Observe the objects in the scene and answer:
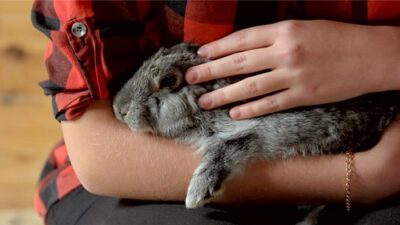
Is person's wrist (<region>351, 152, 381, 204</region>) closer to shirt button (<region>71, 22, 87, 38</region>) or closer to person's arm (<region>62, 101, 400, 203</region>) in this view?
person's arm (<region>62, 101, 400, 203</region>)

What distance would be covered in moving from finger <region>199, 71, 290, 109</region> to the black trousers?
171mm

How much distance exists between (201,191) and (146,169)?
0.12 metres

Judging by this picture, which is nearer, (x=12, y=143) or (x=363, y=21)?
(x=363, y=21)

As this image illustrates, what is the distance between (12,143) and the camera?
177 cm

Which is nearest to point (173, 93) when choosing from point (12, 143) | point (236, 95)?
point (236, 95)

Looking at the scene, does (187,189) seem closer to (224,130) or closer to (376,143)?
(224,130)

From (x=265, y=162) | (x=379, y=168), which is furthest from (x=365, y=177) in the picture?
(x=265, y=162)

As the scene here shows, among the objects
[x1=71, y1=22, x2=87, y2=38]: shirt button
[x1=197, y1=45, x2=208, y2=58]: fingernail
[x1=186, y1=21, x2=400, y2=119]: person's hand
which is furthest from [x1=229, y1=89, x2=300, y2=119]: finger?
[x1=71, y1=22, x2=87, y2=38]: shirt button

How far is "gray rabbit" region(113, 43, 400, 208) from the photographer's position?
0.91 m

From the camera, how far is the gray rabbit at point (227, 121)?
0.91 m

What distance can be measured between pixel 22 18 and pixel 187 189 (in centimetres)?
107

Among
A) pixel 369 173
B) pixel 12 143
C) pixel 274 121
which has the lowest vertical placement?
pixel 12 143

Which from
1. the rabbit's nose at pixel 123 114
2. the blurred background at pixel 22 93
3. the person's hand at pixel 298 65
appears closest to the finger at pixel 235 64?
the person's hand at pixel 298 65

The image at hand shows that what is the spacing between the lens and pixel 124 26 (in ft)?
2.99
